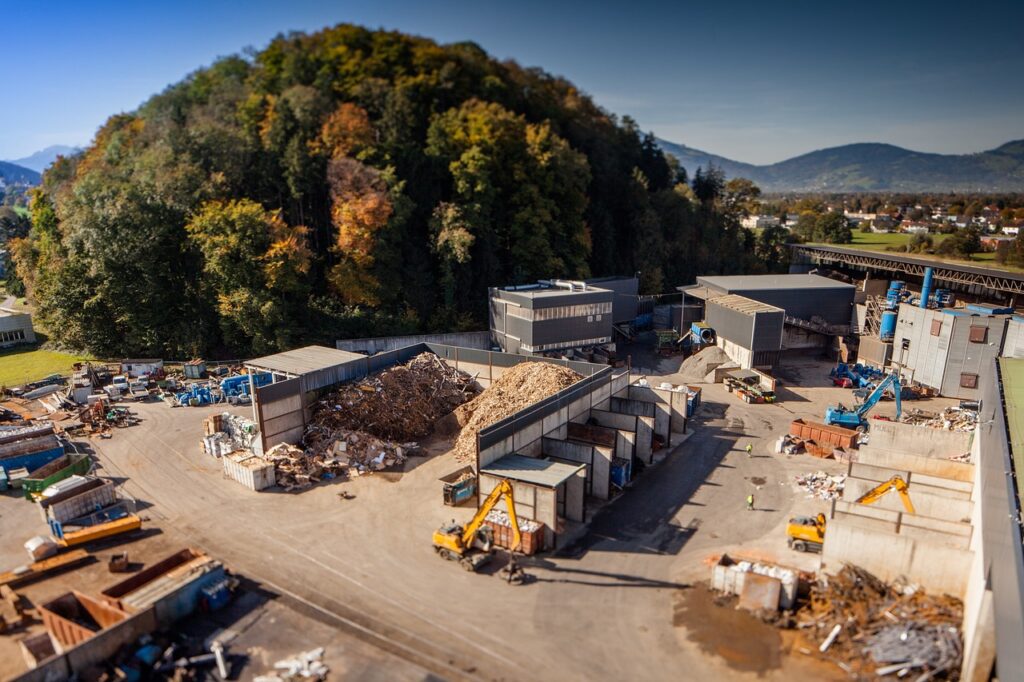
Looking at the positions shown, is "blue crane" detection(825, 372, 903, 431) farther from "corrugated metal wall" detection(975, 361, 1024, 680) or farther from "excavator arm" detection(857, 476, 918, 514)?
"corrugated metal wall" detection(975, 361, 1024, 680)

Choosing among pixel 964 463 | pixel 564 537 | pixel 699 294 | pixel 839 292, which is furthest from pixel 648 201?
pixel 564 537

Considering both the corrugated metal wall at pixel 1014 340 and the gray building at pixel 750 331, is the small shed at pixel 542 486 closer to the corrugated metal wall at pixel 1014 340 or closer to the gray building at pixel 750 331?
the gray building at pixel 750 331

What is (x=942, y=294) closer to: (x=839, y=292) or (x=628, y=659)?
(x=839, y=292)

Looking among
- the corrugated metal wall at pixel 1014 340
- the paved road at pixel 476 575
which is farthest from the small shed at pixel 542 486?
the corrugated metal wall at pixel 1014 340

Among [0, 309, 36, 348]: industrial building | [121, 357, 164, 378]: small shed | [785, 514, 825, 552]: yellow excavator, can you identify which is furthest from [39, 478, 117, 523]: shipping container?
[0, 309, 36, 348]: industrial building

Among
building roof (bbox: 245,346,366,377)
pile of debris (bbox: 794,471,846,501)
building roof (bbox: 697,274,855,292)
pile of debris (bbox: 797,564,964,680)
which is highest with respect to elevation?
building roof (bbox: 697,274,855,292)

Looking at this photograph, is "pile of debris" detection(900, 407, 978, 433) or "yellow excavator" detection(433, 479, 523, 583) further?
"pile of debris" detection(900, 407, 978, 433)
